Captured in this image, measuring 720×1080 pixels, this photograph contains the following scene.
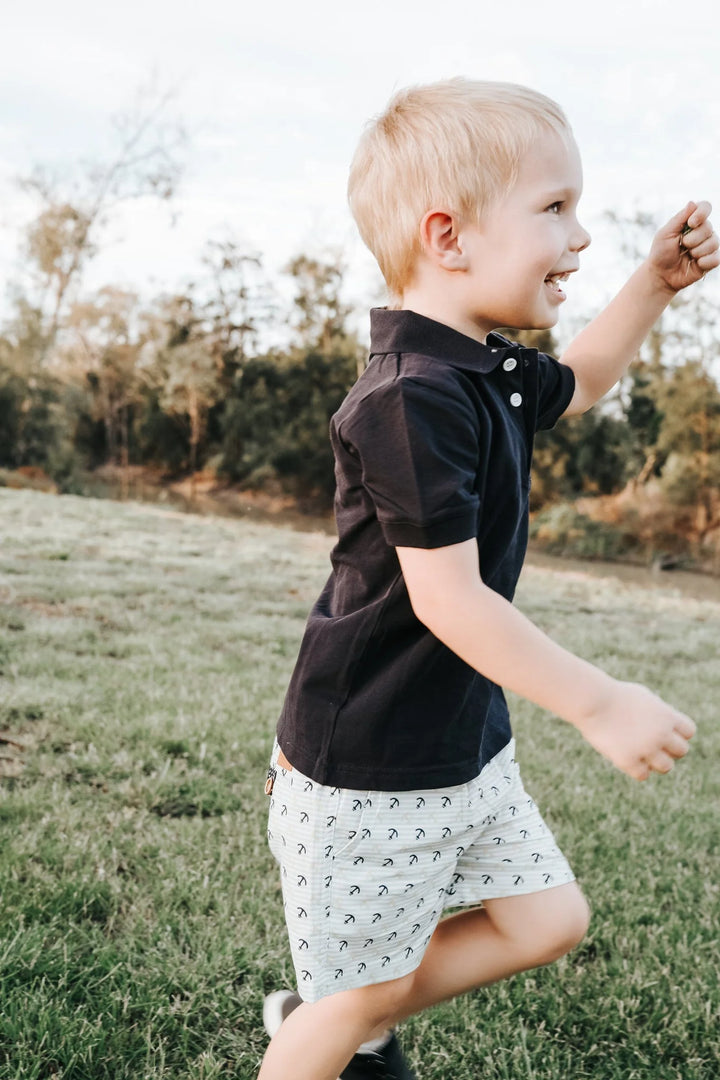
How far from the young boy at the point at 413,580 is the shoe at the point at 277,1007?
10.9 inches

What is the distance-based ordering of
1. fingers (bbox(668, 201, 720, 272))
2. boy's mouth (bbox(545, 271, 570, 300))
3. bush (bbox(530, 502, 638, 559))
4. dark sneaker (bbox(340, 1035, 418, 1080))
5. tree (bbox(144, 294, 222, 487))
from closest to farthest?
boy's mouth (bbox(545, 271, 570, 300)), dark sneaker (bbox(340, 1035, 418, 1080)), fingers (bbox(668, 201, 720, 272)), bush (bbox(530, 502, 638, 559)), tree (bbox(144, 294, 222, 487))

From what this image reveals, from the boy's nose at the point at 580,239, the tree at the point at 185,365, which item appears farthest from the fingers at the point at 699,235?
the tree at the point at 185,365

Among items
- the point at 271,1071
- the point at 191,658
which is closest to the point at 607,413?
the point at 191,658

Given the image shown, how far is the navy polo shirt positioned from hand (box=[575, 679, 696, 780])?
0.79 ft

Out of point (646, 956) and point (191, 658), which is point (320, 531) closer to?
point (191, 658)

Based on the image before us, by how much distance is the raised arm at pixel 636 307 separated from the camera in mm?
1807

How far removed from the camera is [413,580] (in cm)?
126

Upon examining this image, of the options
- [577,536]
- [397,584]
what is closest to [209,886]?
[397,584]

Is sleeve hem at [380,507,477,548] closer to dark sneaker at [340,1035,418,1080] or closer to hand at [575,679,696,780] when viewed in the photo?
hand at [575,679,696,780]

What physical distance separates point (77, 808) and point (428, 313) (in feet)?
5.93

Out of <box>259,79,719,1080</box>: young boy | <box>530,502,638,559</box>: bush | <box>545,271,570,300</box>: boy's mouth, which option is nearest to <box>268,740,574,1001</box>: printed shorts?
<box>259,79,719,1080</box>: young boy

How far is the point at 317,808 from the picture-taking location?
1406mm

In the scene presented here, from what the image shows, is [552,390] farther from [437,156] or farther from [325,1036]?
[325,1036]

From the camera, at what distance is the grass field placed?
183cm
